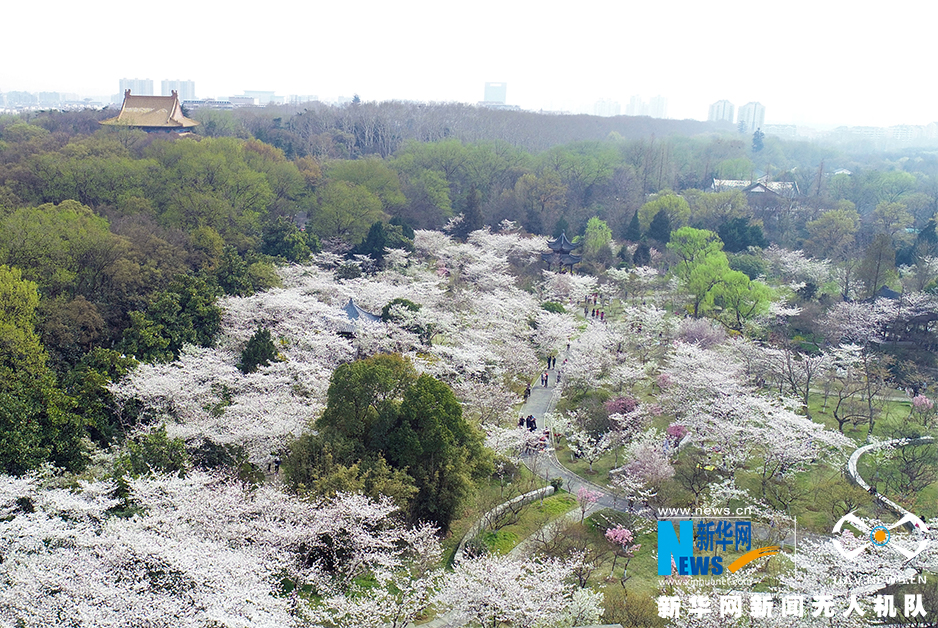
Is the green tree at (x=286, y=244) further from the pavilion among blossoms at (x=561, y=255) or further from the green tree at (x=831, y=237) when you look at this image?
the green tree at (x=831, y=237)

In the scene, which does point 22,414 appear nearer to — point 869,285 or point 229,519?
point 229,519

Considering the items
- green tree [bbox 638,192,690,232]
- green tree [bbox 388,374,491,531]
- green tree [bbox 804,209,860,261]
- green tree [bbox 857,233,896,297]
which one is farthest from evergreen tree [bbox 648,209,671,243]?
→ green tree [bbox 388,374,491,531]

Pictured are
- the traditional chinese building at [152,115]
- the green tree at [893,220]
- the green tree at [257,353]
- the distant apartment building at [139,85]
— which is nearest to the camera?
the green tree at [257,353]

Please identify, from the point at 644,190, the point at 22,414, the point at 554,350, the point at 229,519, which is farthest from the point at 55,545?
the point at 644,190

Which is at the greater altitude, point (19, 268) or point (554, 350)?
point (19, 268)

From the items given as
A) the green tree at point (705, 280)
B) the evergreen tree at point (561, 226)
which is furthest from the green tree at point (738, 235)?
the green tree at point (705, 280)

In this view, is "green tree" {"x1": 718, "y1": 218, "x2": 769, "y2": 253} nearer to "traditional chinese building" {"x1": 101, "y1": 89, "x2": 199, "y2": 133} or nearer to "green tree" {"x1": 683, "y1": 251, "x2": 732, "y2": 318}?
"green tree" {"x1": 683, "y1": 251, "x2": 732, "y2": 318}
